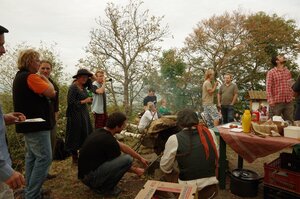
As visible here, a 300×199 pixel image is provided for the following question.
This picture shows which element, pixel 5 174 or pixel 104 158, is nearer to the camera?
pixel 5 174

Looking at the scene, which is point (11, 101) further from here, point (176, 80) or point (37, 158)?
point (176, 80)

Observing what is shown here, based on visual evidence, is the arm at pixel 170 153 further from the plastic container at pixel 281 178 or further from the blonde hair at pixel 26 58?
the blonde hair at pixel 26 58

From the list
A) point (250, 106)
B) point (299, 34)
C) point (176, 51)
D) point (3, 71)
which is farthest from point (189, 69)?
point (3, 71)

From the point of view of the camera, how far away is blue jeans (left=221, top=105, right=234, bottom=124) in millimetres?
6703

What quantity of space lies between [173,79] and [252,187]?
15439mm

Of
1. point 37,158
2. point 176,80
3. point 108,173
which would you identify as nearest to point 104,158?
point 108,173

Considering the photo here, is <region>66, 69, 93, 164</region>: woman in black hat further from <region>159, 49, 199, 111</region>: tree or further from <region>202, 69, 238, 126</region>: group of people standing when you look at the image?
<region>159, 49, 199, 111</region>: tree

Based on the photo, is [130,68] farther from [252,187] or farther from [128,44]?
[252,187]

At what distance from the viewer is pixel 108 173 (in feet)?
10.1

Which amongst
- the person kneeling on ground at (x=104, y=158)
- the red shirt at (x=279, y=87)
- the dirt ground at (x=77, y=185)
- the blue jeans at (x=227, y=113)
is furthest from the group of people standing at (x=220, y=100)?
the person kneeling on ground at (x=104, y=158)

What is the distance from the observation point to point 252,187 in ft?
10.7

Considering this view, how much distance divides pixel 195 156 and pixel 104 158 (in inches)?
53.4

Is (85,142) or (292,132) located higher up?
(292,132)

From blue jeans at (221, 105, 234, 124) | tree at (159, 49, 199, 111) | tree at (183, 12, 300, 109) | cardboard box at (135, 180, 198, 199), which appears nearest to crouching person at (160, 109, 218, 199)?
cardboard box at (135, 180, 198, 199)
